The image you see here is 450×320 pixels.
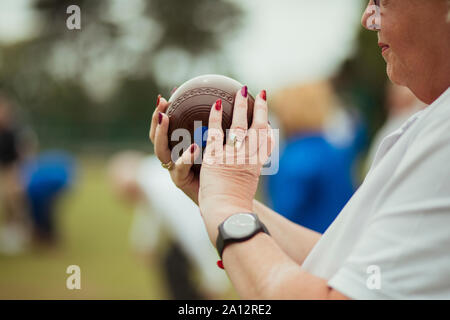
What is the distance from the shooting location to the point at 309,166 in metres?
3.78

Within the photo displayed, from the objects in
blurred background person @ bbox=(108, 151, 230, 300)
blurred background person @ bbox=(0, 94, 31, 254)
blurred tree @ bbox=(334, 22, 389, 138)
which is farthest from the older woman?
blurred tree @ bbox=(334, 22, 389, 138)

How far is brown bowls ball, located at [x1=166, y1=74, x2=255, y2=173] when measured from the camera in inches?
75.0

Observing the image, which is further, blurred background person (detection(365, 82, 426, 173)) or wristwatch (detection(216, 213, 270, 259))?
blurred background person (detection(365, 82, 426, 173))

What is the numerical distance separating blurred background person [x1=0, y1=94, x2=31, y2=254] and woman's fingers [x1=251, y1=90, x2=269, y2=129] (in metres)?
8.02

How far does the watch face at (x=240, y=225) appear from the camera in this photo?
1.40 meters

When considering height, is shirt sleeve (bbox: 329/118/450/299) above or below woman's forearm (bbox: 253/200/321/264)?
below

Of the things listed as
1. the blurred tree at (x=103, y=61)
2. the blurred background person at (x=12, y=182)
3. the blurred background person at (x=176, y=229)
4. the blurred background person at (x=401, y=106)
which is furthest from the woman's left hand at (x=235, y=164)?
the blurred tree at (x=103, y=61)

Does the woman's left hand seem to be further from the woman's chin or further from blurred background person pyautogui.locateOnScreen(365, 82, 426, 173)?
blurred background person pyautogui.locateOnScreen(365, 82, 426, 173)
